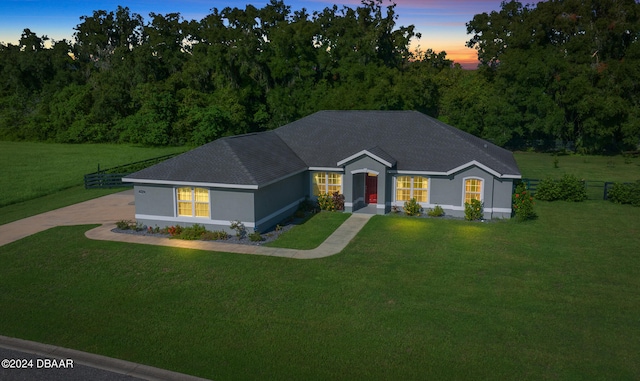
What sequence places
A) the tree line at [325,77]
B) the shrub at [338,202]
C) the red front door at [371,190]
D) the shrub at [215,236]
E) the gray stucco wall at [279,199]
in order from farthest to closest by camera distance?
the tree line at [325,77], the red front door at [371,190], the shrub at [338,202], the gray stucco wall at [279,199], the shrub at [215,236]

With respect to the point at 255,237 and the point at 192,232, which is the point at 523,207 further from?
the point at 192,232

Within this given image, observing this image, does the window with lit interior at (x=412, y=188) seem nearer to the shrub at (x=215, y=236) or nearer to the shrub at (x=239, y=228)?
the shrub at (x=239, y=228)

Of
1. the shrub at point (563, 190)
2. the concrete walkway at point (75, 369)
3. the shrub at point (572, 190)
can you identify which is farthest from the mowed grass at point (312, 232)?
the shrub at point (572, 190)

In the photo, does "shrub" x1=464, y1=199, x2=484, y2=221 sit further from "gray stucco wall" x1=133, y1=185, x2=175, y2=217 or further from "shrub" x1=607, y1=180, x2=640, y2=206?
"gray stucco wall" x1=133, y1=185, x2=175, y2=217

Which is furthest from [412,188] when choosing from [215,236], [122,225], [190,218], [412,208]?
[122,225]

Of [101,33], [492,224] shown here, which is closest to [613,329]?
[492,224]

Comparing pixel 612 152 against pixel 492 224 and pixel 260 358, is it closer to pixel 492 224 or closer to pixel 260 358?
pixel 492 224

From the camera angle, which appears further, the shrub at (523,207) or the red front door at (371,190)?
the red front door at (371,190)

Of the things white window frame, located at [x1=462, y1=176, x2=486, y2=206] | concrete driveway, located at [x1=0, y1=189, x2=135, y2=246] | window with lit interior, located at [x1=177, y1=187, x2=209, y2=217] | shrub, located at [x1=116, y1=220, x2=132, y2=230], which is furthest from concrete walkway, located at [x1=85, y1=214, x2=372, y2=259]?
white window frame, located at [x1=462, y1=176, x2=486, y2=206]
